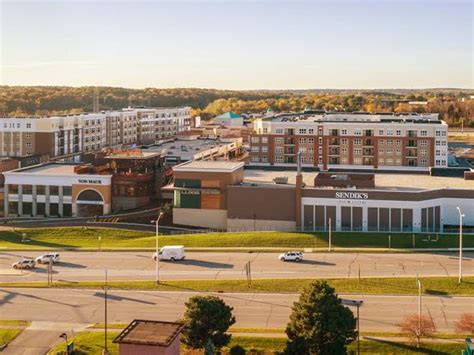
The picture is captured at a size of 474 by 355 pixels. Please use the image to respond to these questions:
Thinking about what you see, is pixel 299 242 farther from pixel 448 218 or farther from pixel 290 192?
pixel 448 218

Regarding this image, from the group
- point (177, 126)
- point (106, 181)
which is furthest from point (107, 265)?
point (177, 126)

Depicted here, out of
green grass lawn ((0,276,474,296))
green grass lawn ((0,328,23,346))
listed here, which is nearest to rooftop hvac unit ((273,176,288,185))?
green grass lawn ((0,276,474,296))

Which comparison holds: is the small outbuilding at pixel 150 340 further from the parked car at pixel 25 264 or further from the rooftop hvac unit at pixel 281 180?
the rooftop hvac unit at pixel 281 180

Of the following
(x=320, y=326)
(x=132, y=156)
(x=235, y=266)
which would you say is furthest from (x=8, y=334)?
(x=132, y=156)

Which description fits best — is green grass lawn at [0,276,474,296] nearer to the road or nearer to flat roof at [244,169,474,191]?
the road

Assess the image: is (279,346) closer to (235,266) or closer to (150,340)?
(150,340)

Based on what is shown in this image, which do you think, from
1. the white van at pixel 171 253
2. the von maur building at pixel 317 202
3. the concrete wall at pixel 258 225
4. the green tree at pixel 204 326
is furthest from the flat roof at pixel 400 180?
the green tree at pixel 204 326
